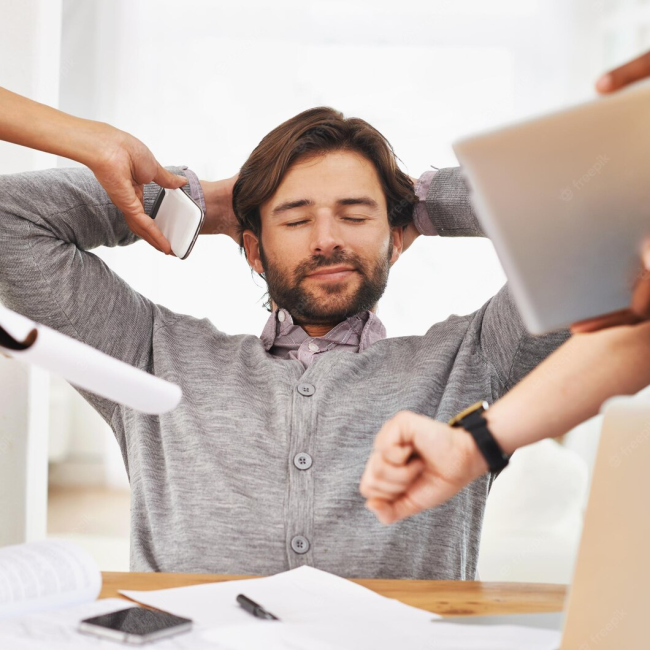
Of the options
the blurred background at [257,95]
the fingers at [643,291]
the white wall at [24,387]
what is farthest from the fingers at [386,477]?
the blurred background at [257,95]

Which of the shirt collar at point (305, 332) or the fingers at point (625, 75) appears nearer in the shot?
the fingers at point (625, 75)

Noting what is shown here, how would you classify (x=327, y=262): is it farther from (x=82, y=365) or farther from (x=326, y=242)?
(x=82, y=365)

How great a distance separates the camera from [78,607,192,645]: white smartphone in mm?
657

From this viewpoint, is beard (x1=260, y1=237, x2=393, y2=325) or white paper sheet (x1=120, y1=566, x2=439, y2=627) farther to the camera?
beard (x1=260, y1=237, x2=393, y2=325)

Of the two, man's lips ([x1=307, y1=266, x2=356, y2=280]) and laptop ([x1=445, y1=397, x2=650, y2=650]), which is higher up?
man's lips ([x1=307, y1=266, x2=356, y2=280])

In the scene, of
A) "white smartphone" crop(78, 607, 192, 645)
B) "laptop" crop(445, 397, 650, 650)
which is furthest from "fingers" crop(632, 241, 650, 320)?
"white smartphone" crop(78, 607, 192, 645)

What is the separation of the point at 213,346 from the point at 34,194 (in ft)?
1.35

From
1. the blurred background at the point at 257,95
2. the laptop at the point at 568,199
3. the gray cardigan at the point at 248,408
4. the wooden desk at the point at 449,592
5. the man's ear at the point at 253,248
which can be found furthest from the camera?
the blurred background at the point at 257,95

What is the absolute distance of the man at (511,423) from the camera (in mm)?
698

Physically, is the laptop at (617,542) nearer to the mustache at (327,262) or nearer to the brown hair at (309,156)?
the mustache at (327,262)

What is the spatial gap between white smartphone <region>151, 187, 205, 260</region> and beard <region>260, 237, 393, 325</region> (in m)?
0.21

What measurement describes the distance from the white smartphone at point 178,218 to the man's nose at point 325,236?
215 mm

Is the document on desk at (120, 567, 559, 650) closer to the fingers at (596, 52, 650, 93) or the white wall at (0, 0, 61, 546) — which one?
the fingers at (596, 52, 650, 93)

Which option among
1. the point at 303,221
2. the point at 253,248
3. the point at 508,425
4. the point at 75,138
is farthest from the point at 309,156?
the point at 508,425
